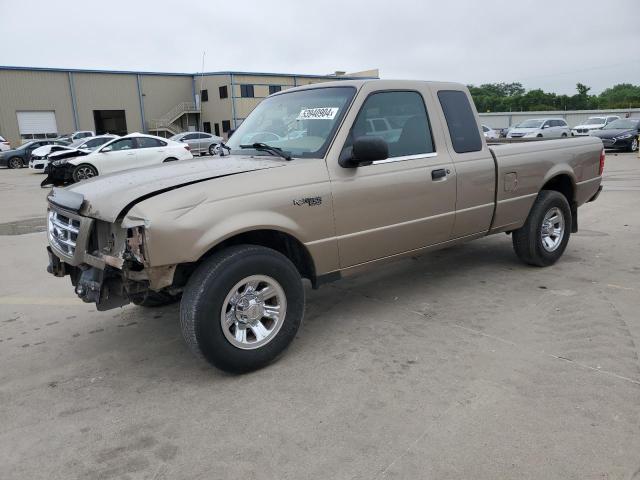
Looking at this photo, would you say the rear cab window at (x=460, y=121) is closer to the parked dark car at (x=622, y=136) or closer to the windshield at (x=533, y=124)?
the parked dark car at (x=622, y=136)

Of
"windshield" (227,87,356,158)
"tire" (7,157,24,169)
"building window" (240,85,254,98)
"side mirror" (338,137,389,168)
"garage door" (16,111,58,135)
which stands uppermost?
"building window" (240,85,254,98)

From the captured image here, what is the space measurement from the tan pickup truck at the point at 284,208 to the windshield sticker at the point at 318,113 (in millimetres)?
12

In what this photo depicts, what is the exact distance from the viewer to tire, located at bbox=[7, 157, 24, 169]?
28731mm

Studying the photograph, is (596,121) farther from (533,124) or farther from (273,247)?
(273,247)

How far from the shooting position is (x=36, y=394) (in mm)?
3355

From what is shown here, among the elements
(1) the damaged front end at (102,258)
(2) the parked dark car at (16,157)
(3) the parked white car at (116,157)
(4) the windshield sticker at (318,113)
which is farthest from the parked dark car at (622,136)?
(2) the parked dark car at (16,157)

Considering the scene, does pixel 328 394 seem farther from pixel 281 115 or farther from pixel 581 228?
pixel 581 228

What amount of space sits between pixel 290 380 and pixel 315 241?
38.7 inches

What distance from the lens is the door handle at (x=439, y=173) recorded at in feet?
14.6

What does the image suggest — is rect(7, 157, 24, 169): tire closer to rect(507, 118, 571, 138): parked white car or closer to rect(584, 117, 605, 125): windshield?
rect(507, 118, 571, 138): parked white car

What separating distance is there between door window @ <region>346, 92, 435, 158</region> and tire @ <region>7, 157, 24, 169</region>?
1188 inches

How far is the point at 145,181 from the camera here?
3461mm

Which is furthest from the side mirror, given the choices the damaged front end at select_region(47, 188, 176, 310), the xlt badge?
the damaged front end at select_region(47, 188, 176, 310)

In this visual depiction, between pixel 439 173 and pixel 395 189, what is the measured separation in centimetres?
56
